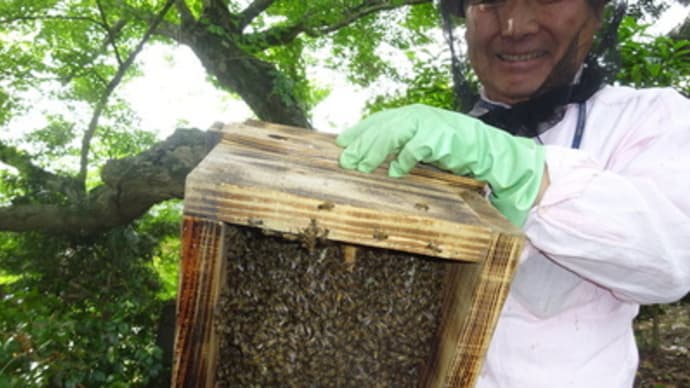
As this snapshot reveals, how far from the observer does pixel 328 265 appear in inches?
53.1

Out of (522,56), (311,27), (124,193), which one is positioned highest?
(311,27)

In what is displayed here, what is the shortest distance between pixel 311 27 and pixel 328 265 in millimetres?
8616

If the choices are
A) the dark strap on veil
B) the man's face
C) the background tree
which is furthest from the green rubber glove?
the background tree

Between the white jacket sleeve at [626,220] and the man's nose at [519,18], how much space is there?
80cm

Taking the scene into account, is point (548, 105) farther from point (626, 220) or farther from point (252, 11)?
point (252, 11)

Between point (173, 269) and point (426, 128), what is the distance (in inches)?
421

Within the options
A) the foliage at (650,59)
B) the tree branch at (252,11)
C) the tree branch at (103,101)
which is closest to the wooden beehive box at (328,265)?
the foliage at (650,59)

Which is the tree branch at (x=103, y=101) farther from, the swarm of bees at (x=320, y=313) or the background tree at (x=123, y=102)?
the swarm of bees at (x=320, y=313)

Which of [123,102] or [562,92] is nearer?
[562,92]

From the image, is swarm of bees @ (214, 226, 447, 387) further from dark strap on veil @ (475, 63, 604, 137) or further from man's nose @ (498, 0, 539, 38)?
man's nose @ (498, 0, 539, 38)

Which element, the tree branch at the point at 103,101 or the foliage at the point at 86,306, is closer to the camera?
the foliage at the point at 86,306

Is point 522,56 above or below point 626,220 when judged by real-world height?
above

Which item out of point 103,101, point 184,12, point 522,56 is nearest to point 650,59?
point 522,56

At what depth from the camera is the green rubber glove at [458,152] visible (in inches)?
60.4
